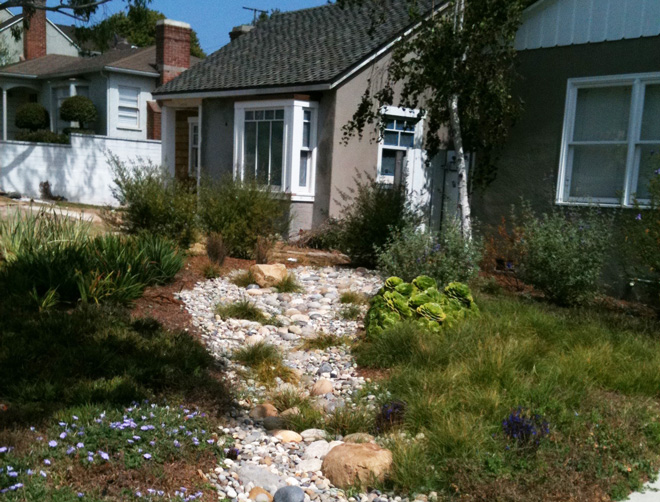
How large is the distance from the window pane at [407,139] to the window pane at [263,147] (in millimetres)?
2674

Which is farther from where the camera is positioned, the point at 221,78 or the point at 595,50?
the point at 221,78

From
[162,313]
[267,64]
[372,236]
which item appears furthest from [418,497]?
[267,64]

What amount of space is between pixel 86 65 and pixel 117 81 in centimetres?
184

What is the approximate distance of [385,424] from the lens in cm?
443

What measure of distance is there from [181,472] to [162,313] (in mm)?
3094

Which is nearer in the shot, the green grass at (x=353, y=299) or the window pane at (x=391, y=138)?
the green grass at (x=353, y=299)

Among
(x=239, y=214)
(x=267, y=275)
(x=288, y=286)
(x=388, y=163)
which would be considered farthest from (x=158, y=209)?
(x=388, y=163)

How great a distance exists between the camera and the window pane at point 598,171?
926 cm

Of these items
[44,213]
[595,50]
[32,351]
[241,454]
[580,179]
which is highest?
[595,50]

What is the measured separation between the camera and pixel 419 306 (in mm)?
6293

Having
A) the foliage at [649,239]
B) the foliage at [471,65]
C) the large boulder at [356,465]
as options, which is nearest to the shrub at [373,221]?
the foliage at [471,65]

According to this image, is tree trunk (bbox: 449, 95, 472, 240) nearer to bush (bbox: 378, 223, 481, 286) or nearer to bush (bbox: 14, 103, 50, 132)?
bush (bbox: 378, 223, 481, 286)

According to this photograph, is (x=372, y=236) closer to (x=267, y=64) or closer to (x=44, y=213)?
(x=44, y=213)

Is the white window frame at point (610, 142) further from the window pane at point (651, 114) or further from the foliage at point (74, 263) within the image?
the foliage at point (74, 263)
